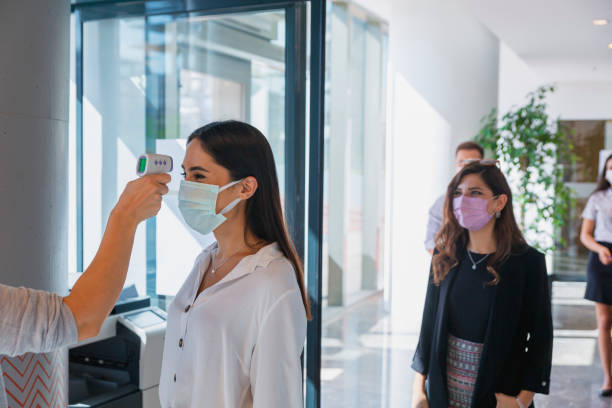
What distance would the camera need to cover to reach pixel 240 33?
3.22 m

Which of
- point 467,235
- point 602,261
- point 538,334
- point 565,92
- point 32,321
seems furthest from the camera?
point 565,92

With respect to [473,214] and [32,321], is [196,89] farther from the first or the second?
[32,321]

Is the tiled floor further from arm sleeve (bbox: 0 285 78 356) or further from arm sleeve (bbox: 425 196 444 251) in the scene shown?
arm sleeve (bbox: 0 285 78 356)

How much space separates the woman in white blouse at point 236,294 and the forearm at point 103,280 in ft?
1.01

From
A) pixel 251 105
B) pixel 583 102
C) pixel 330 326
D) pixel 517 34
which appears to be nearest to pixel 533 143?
pixel 517 34

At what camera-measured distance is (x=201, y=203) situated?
1668 millimetres

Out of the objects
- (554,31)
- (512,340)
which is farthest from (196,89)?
(554,31)

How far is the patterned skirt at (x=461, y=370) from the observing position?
2121 mm

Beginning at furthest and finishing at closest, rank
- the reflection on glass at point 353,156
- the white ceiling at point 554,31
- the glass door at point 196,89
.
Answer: the reflection on glass at point 353,156
the white ceiling at point 554,31
the glass door at point 196,89

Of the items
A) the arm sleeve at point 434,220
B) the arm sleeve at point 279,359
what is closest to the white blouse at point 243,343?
the arm sleeve at point 279,359

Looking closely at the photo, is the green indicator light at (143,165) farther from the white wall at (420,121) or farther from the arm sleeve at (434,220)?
the white wall at (420,121)

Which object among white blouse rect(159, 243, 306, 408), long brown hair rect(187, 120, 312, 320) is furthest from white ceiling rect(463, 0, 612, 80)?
white blouse rect(159, 243, 306, 408)

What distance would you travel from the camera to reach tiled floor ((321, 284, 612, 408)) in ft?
14.6

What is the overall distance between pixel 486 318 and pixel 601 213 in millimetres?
3353
